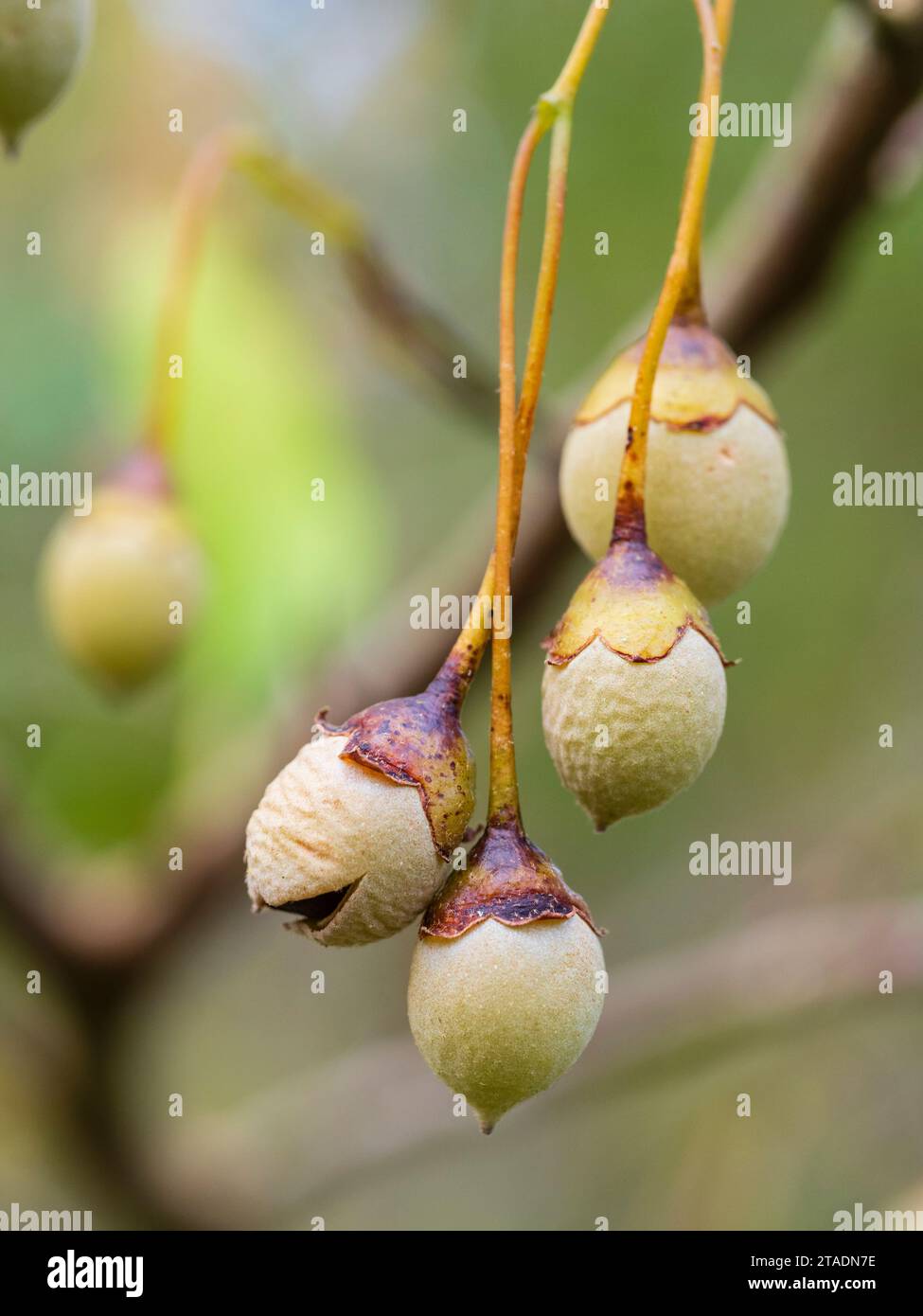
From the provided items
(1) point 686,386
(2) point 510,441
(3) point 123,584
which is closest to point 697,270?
(1) point 686,386

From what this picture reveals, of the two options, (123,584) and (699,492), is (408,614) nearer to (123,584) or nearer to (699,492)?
(123,584)

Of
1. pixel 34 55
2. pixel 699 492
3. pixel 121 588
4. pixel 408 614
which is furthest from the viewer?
Result: pixel 408 614

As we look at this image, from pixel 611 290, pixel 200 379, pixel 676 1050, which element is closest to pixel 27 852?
pixel 200 379

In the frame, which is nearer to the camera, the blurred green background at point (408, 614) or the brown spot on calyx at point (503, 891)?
the brown spot on calyx at point (503, 891)

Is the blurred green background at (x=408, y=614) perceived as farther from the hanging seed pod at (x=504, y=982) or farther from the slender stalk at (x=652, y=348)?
the hanging seed pod at (x=504, y=982)

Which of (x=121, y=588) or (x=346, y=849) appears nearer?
(x=346, y=849)

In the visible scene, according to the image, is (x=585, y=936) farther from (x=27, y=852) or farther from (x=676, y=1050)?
(x=676, y=1050)

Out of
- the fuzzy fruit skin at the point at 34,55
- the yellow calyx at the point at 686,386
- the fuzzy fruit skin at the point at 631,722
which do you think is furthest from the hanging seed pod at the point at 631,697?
the fuzzy fruit skin at the point at 34,55
